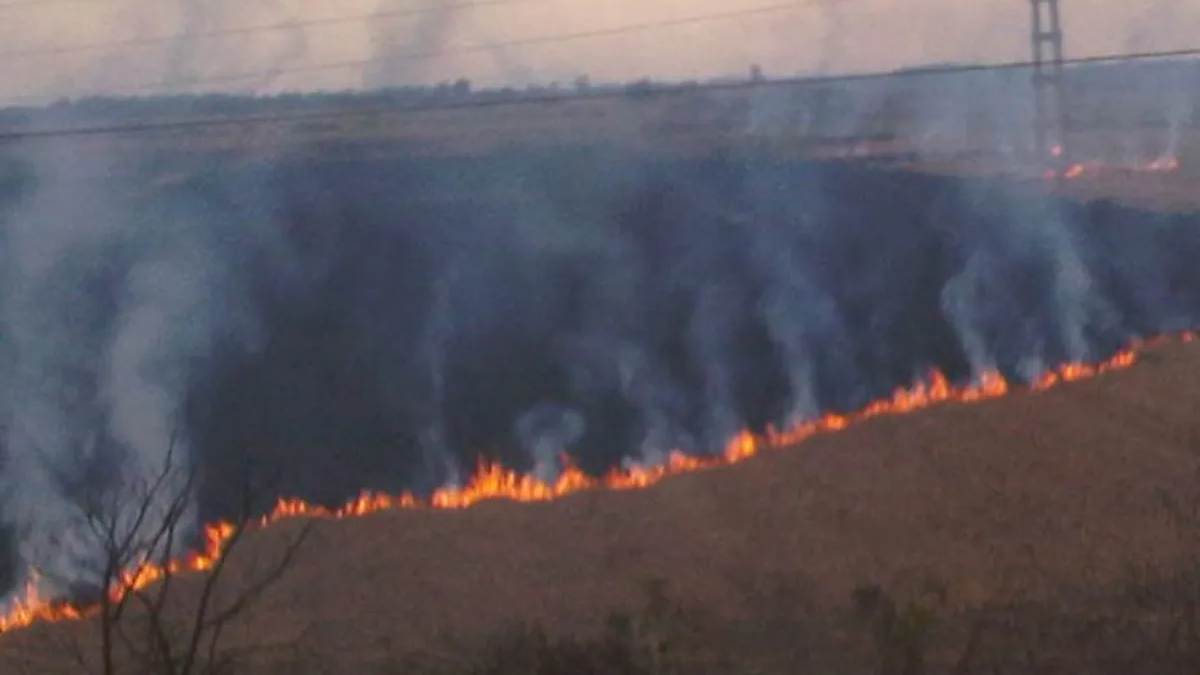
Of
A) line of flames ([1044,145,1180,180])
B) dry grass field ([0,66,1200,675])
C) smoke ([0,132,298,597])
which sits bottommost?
dry grass field ([0,66,1200,675])

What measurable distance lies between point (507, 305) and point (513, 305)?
0.32 ft

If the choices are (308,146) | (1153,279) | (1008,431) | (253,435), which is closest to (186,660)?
(1008,431)

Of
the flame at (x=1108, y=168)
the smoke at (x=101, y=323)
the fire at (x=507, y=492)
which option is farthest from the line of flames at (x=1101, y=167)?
the fire at (x=507, y=492)

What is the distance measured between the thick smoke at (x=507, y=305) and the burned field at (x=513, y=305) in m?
0.06

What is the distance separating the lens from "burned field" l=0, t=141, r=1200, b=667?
2481 centimetres

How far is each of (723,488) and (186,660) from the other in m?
6.39

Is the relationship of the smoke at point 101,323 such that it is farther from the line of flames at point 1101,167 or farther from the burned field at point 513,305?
the line of flames at point 1101,167

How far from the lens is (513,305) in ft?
99.7

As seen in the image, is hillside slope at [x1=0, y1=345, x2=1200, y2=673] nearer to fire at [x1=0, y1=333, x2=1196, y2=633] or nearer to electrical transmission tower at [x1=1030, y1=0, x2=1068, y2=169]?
fire at [x1=0, y1=333, x2=1196, y2=633]

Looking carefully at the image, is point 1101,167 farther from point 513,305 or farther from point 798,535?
point 798,535

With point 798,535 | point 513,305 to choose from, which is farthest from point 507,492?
point 513,305

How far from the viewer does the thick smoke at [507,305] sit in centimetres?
2483

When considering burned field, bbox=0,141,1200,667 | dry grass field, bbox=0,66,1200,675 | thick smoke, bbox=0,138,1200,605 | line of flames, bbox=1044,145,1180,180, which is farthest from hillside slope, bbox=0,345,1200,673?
line of flames, bbox=1044,145,1180,180

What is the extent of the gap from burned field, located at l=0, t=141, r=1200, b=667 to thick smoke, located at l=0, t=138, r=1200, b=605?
6 centimetres
